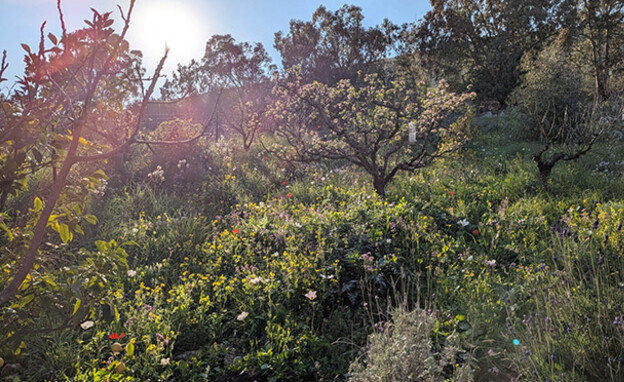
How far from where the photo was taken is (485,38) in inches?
744

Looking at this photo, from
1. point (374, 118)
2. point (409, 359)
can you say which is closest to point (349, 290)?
point (409, 359)

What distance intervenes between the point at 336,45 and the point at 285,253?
21.4 metres

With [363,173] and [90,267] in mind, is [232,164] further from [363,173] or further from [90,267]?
[90,267]

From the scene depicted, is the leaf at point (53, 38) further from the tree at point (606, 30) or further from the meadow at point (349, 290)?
the tree at point (606, 30)

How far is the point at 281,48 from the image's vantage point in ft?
83.2

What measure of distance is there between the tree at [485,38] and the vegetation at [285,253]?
862 cm

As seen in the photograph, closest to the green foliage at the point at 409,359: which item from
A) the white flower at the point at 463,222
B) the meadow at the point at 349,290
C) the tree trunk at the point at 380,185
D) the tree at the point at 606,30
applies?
the meadow at the point at 349,290

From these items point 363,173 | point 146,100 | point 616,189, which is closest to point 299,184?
point 363,173

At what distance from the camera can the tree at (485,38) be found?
17.8 meters

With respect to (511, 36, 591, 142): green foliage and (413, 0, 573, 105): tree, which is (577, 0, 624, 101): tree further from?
(511, 36, 591, 142): green foliage

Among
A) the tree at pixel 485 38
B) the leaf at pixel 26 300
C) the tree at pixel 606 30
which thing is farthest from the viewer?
the tree at pixel 485 38

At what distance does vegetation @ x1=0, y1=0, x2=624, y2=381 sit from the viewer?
1893mm

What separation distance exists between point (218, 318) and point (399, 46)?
22.2m

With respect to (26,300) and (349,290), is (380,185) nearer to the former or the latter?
(349,290)
